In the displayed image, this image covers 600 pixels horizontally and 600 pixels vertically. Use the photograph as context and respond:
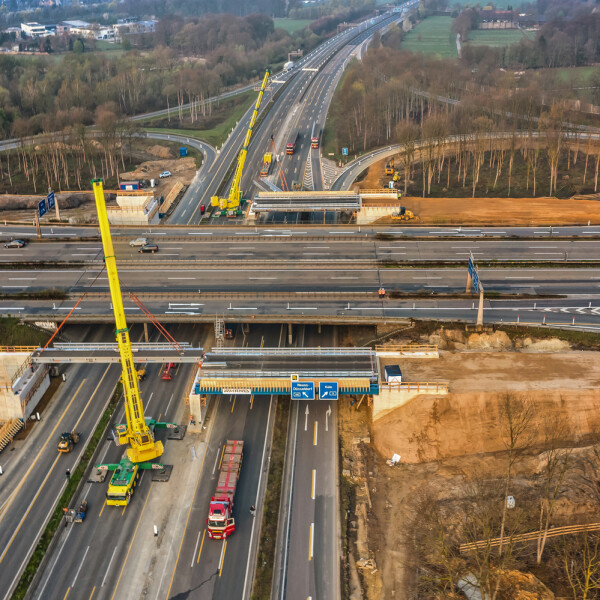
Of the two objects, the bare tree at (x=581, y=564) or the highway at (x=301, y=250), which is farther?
the highway at (x=301, y=250)

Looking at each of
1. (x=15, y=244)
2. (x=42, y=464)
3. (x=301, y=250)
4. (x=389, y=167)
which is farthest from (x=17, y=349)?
(x=389, y=167)

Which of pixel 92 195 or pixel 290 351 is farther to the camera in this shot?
pixel 92 195

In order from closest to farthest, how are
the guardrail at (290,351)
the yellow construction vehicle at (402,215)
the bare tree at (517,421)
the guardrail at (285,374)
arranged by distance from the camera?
the bare tree at (517,421) → the guardrail at (285,374) → the guardrail at (290,351) → the yellow construction vehicle at (402,215)

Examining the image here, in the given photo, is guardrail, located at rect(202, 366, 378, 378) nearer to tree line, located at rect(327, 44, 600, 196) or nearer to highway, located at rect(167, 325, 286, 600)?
highway, located at rect(167, 325, 286, 600)

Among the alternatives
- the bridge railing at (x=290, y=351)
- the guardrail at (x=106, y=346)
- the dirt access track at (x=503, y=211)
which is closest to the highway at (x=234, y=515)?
the bridge railing at (x=290, y=351)

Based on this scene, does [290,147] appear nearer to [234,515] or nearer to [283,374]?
[283,374]

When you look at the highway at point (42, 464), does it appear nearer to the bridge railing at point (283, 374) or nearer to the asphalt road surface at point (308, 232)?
the bridge railing at point (283, 374)
